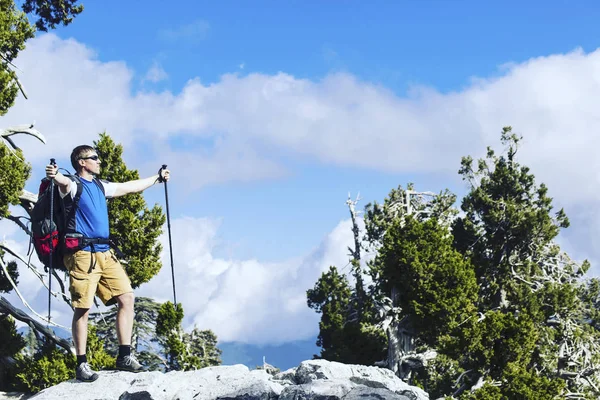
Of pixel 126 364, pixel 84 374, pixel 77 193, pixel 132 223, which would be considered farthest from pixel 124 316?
pixel 132 223

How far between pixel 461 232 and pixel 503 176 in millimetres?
3357

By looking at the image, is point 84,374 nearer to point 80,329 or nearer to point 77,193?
point 80,329

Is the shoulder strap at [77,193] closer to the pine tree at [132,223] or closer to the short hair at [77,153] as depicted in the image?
the short hair at [77,153]

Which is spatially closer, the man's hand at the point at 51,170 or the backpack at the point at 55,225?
the man's hand at the point at 51,170

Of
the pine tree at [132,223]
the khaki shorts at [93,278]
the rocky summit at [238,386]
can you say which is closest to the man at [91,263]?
the khaki shorts at [93,278]

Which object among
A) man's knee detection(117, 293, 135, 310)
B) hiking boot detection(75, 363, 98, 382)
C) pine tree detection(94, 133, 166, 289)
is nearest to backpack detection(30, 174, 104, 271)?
man's knee detection(117, 293, 135, 310)

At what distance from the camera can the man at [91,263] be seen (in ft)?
25.6

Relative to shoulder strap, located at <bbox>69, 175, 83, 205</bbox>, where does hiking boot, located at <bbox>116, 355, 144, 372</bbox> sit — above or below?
below

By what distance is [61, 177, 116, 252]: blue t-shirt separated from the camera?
7.81m

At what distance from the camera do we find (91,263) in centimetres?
782

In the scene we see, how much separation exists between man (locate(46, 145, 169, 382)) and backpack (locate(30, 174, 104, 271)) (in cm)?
5

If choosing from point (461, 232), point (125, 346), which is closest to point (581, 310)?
point (461, 232)

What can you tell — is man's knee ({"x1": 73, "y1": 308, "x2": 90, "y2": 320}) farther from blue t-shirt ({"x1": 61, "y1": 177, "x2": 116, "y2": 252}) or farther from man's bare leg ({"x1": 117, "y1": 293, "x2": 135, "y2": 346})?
blue t-shirt ({"x1": 61, "y1": 177, "x2": 116, "y2": 252})

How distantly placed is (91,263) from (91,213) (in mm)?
543
